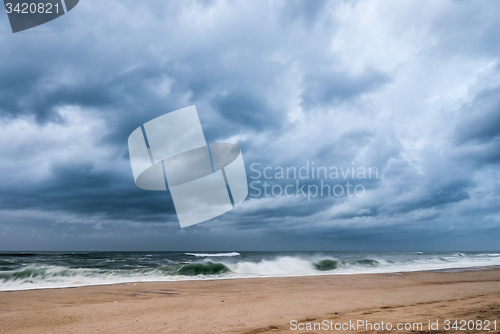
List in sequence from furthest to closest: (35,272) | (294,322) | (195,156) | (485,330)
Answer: (35,272) → (195,156) → (294,322) → (485,330)

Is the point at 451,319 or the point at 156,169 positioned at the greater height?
the point at 156,169

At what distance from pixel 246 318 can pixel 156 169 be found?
16.7 ft

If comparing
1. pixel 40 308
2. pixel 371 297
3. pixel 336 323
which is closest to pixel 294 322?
pixel 336 323

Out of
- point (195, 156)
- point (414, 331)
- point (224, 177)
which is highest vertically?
point (195, 156)

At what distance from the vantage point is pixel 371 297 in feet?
27.5

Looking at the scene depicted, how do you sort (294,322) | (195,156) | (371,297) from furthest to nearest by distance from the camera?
(195,156)
(371,297)
(294,322)

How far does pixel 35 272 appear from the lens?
1734 cm

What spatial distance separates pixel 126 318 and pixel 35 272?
15.8 m

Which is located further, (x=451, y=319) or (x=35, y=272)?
(x=35, y=272)

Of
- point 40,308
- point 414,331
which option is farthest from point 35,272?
point 414,331

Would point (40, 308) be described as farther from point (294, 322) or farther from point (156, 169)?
point (294, 322)

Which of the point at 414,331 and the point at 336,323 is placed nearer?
the point at 414,331

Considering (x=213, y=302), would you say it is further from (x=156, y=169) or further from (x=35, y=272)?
(x=35, y=272)

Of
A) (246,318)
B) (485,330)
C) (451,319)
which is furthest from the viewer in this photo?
(246,318)
